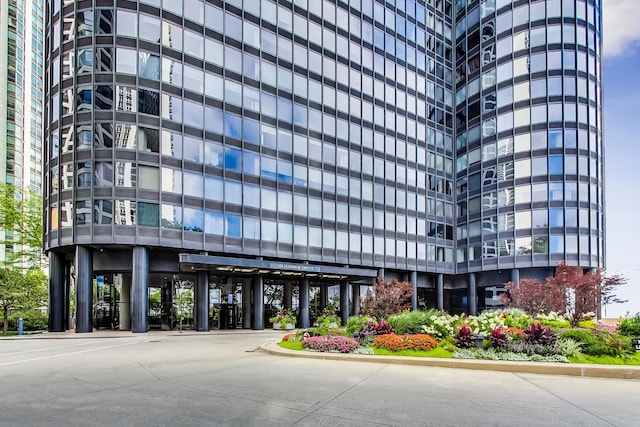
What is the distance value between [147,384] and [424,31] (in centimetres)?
5876

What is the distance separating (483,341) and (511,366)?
9.71ft

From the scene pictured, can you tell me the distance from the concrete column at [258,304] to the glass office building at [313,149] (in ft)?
0.84

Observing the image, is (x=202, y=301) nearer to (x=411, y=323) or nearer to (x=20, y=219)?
(x=20, y=219)

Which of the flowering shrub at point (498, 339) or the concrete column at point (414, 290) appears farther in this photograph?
the concrete column at point (414, 290)

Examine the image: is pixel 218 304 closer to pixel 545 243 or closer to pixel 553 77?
pixel 545 243

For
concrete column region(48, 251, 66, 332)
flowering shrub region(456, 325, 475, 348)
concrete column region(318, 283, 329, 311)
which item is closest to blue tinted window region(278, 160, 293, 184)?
concrete column region(318, 283, 329, 311)

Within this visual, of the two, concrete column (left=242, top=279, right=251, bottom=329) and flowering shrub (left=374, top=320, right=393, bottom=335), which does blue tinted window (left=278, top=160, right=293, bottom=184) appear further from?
flowering shrub (left=374, top=320, right=393, bottom=335)

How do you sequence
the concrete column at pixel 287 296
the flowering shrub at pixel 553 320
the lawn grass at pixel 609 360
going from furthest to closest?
the concrete column at pixel 287 296 < the flowering shrub at pixel 553 320 < the lawn grass at pixel 609 360

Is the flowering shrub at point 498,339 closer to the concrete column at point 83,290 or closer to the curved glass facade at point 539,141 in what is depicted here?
the concrete column at point 83,290

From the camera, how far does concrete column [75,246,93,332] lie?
3412 cm

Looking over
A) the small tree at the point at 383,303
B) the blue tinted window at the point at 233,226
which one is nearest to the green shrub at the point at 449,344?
the small tree at the point at 383,303

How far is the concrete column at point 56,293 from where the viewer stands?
36.4 meters

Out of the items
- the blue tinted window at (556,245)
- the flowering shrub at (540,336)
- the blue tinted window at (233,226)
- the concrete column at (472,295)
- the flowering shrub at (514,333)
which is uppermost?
the blue tinted window at (233,226)

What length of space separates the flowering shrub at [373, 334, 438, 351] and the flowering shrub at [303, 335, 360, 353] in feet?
3.18
